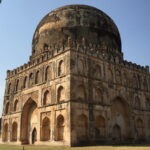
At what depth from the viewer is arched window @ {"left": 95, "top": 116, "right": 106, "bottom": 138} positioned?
1920 centimetres

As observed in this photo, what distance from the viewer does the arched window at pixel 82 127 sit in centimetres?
1785

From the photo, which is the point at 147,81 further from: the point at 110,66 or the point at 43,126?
the point at 43,126

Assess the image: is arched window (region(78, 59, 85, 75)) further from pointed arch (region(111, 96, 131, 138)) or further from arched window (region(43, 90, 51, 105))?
pointed arch (region(111, 96, 131, 138))

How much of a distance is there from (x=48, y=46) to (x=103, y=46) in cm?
583

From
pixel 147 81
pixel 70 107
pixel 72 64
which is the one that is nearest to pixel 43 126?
pixel 70 107

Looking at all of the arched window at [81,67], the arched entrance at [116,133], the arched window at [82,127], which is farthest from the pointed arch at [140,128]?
the arched window at [81,67]

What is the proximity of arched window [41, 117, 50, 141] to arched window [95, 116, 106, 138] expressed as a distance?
13.6ft

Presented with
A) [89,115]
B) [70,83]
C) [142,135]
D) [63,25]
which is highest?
[63,25]

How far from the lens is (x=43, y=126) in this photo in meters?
20.3

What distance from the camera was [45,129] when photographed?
2022 cm

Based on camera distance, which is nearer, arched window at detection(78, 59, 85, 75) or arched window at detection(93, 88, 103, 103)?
arched window at detection(78, 59, 85, 75)

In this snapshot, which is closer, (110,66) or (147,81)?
(110,66)

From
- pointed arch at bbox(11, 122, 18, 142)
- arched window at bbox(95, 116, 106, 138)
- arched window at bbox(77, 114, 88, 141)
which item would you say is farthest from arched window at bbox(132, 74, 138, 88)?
pointed arch at bbox(11, 122, 18, 142)

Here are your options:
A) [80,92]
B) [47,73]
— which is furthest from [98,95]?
[47,73]
